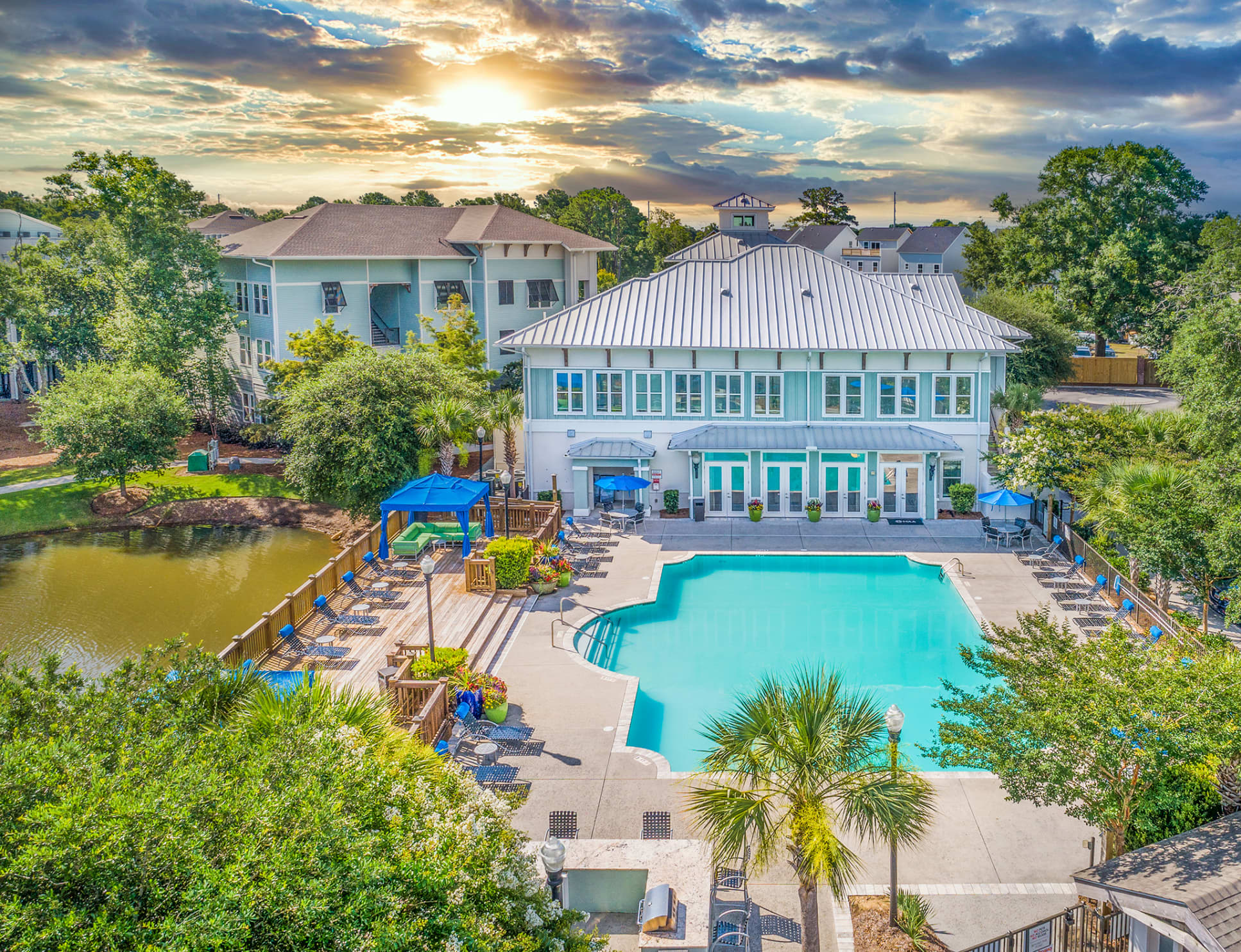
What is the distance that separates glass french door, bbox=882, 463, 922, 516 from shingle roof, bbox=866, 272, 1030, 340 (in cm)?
533

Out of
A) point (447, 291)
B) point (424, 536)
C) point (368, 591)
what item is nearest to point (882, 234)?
point (447, 291)

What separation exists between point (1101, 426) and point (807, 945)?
70.6 feet

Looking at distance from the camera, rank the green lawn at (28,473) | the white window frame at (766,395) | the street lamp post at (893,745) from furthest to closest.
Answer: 1. the green lawn at (28,473)
2. the white window frame at (766,395)
3. the street lamp post at (893,745)

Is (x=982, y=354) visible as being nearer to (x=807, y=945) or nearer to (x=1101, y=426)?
(x=1101, y=426)

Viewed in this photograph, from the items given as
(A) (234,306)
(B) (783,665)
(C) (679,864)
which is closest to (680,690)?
(B) (783,665)

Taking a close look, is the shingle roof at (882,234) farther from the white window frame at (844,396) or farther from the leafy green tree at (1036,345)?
the white window frame at (844,396)

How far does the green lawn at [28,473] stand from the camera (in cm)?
3950

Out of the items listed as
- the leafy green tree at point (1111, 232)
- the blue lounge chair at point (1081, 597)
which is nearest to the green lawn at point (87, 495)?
the blue lounge chair at point (1081, 597)

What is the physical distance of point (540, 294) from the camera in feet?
165

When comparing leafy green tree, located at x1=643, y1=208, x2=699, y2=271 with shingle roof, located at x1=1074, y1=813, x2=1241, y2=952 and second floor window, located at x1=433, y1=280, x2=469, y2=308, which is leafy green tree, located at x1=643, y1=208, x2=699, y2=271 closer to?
second floor window, located at x1=433, y1=280, x2=469, y2=308

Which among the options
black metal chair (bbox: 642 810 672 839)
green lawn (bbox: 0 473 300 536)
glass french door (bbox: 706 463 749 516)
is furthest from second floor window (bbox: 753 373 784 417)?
black metal chair (bbox: 642 810 672 839)

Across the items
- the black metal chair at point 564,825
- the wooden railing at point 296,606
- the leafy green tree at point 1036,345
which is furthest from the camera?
the leafy green tree at point 1036,345

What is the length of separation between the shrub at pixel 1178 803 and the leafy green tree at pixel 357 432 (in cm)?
2251

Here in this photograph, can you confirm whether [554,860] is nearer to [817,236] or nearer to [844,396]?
[844,396]
